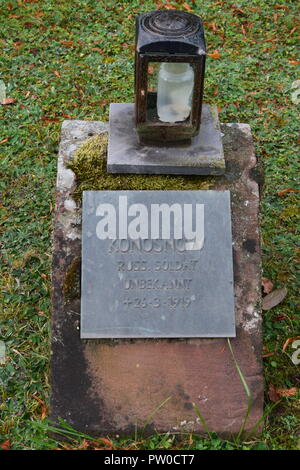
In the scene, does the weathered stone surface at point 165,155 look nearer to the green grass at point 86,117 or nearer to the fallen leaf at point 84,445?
the green grass at point 86,117

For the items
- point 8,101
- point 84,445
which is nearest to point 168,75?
point 84,445

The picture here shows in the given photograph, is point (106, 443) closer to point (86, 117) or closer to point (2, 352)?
point (2, 352)

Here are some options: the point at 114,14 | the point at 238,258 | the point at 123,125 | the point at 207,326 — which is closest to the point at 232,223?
the point at 238,258

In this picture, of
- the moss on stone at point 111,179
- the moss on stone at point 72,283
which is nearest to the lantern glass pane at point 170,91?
the moss on stone at point 111,179

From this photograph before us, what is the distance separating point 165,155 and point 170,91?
31cm

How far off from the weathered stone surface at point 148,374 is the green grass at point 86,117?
102mm

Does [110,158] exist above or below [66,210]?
above

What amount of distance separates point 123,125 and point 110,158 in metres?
0.28

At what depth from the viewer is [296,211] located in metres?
3.86

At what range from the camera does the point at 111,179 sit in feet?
9.50

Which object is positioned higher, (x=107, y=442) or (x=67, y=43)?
(x=67, y=43)

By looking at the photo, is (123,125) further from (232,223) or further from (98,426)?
(98,426)

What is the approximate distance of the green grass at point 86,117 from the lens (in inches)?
116

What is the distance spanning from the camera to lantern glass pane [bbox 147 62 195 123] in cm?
269
